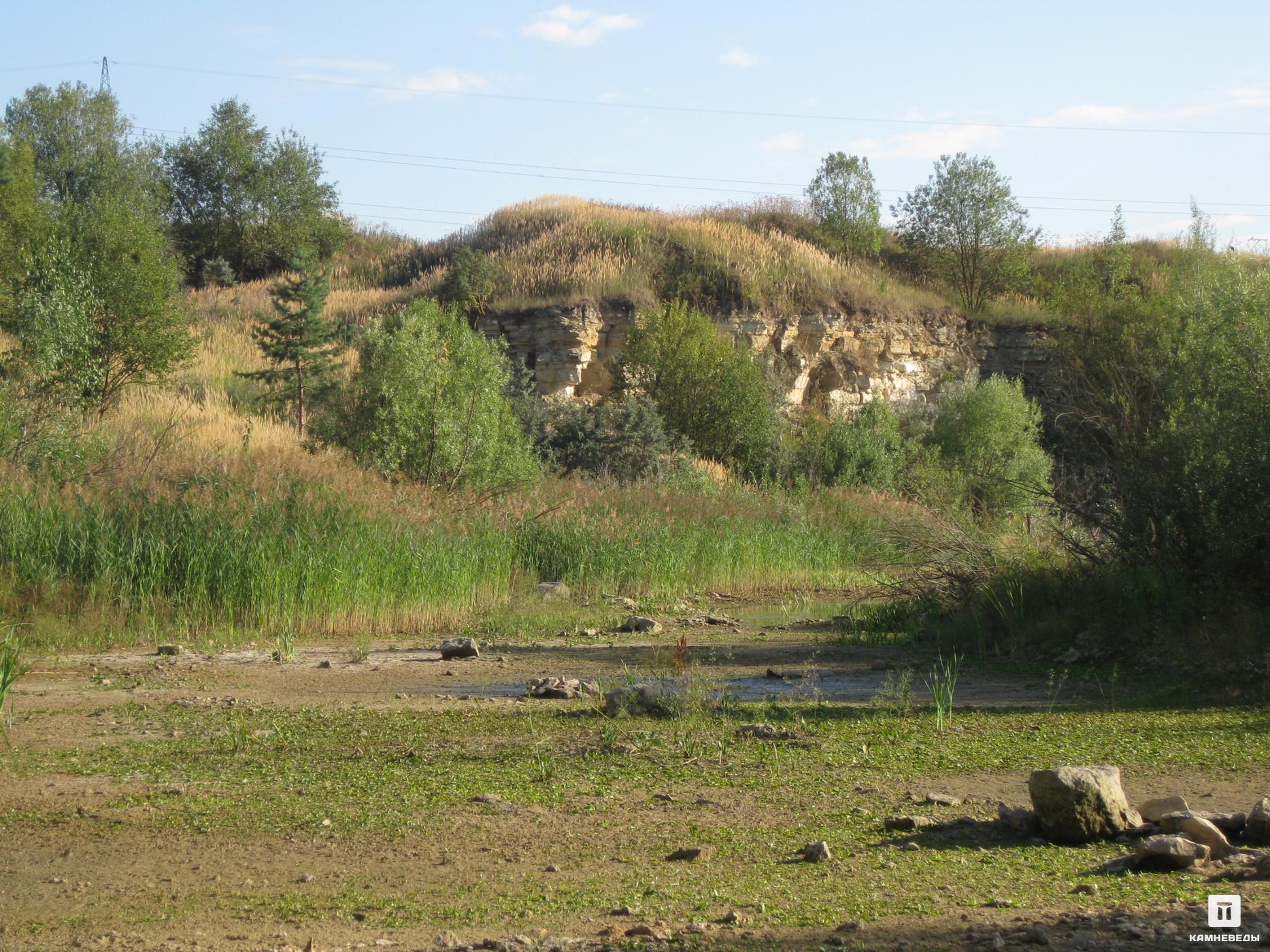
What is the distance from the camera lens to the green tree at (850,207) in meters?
46.7

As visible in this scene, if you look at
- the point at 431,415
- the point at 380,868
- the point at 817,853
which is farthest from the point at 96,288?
the point at 817,853

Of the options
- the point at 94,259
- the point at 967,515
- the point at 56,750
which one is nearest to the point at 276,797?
the point at 56,750

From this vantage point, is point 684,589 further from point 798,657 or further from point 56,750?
point 56,750

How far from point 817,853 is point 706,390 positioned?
30.1 metres

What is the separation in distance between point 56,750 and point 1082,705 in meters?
7.45

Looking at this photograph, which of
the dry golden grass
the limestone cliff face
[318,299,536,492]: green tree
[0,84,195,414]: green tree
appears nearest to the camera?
[318,299,536,492]: green tree

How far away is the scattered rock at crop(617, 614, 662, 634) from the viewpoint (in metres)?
14.6

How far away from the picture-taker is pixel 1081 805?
512 cm

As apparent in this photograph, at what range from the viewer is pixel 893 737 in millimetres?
7613

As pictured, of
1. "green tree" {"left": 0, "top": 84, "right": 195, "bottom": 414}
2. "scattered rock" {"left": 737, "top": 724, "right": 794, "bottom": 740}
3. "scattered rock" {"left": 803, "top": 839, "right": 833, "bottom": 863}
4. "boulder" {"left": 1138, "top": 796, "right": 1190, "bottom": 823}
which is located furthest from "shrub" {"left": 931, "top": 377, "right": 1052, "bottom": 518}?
"scattered rock" {"left": 803, "top": 839, "right": 833, "bottom": 863}

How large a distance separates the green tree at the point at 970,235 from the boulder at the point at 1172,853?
140ft

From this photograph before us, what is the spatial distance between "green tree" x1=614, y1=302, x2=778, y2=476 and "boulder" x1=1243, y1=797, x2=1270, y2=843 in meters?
28.5

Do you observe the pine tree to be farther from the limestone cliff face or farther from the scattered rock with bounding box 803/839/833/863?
the scattered rock with bounding box 803/839/833/863

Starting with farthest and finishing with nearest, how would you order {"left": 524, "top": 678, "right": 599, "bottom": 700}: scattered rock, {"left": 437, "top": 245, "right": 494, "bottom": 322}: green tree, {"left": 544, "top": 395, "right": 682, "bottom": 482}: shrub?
{"left": 437, "top": 245, "right": 494, "bottom": 322}: green tree < {"left": 544, "top": 395, "right": 682, "bottom": 482}: shrub < {"left": 524, "top": 678, "right": 599, "bottom": 700}: scattered rock
